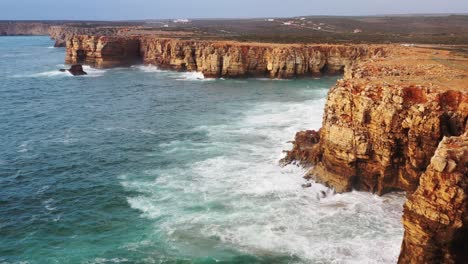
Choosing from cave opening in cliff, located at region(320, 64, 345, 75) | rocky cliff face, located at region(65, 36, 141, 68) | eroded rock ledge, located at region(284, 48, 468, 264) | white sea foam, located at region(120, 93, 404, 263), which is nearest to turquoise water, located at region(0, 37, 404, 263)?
white sea foam, located at region(120, 93, 404, 263)

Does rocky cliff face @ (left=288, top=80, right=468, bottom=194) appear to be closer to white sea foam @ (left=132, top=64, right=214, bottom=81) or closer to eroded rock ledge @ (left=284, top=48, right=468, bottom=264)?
eroded rock ledge @ (left=284, top=48, right=468, bottom=264)

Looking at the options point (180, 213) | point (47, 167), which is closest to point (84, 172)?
point (47, 167)

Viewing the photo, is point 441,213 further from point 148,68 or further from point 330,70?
point 148,68

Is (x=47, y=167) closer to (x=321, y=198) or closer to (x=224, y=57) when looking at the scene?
(x=321, y=198)

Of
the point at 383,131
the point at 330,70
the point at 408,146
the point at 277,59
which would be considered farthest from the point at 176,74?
the point at 408,146

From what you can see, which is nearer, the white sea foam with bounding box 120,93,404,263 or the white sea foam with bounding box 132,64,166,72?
the white sea foam with bounding box 120,93,404,263

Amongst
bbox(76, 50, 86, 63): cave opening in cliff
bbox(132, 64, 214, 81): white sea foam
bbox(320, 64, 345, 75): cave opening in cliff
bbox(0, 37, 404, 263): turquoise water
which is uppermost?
bbox(76, 50, 86, 63): cave opening in cliff

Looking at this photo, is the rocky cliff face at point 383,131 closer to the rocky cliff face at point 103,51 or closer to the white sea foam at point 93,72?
the white sea foam at point 93,72
